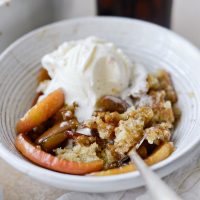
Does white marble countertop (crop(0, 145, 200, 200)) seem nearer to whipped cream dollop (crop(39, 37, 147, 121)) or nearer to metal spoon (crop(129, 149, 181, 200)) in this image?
metal spoon (crop(129, 149, 181, 200))

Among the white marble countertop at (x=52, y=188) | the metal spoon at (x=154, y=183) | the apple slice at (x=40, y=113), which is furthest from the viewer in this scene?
the apple slice at (x=40, y=113)

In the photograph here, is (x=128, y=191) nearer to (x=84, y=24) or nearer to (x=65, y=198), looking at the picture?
(x=65, y=198)

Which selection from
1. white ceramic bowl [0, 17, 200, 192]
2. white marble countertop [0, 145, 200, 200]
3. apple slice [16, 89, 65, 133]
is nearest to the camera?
white ceramic bowl [0, 17, 200, 192]

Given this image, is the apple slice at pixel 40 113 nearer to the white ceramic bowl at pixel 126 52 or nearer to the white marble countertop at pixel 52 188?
the white ceramic bowl at pixel 126 52

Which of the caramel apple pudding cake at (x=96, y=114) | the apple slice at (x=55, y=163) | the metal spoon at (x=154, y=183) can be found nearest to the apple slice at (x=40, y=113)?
the caramel apple pudding cake at (x=96, y=114)

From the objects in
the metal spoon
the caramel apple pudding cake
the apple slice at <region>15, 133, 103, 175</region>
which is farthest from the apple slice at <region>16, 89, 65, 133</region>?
the metal spoon

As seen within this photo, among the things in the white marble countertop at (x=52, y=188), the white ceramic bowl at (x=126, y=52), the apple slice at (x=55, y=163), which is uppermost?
the white ceramic bowl at (x=126, y=52)

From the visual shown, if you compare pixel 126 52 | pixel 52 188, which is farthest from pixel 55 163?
pixel 126 52
